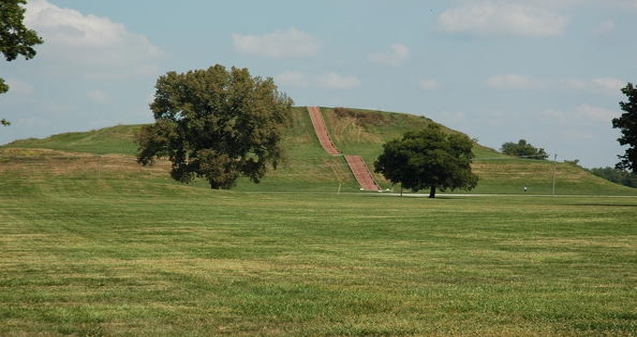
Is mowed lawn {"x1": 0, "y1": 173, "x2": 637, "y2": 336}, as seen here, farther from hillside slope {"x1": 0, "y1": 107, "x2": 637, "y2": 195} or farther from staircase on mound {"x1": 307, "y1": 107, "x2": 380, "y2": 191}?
staircase on mound {"x1": 307, "y1": 107, "x2": 380, "y2": 191}

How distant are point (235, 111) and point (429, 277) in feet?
242

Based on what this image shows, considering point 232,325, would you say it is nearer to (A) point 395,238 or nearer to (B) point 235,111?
(A) point 395,238

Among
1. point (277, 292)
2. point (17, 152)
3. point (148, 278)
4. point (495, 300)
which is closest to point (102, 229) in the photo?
point (148, 278)

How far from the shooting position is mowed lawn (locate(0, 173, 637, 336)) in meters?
11.9

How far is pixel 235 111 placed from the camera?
90.4 m

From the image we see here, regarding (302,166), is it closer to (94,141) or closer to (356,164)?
(356,164)

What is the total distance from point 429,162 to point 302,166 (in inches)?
2058

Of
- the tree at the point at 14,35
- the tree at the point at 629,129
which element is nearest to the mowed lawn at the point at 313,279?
the tree at the point at 14,35

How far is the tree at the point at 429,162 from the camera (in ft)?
351

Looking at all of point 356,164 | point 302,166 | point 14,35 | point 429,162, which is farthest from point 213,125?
point 356,164

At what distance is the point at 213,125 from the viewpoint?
8888 cm

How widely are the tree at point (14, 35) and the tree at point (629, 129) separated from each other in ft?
161

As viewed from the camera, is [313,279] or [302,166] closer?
[313,279]

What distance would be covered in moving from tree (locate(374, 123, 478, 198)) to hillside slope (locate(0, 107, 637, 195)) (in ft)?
46.3
